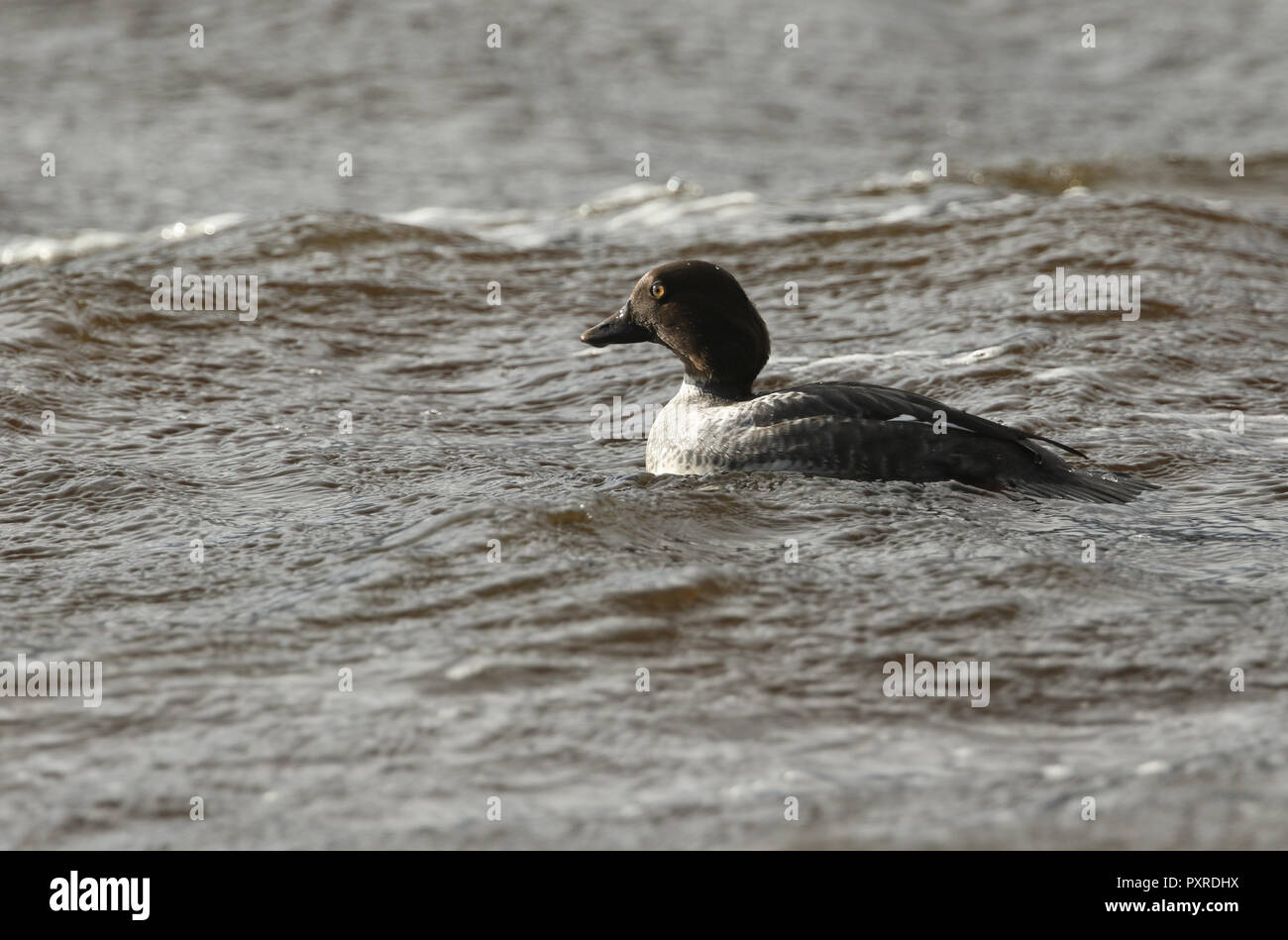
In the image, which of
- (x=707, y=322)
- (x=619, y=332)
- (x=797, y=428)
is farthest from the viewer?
(x=619, y=332)

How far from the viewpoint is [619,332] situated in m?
8.09

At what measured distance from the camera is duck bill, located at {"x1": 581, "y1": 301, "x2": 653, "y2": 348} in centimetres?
804

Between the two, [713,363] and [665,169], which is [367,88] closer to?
[665,169]

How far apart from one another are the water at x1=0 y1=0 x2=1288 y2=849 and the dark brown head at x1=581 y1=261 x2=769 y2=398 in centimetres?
65

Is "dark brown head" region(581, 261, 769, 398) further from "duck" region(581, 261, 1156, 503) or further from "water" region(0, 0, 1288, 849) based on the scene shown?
"water" region(0, 0, 1288, 849)

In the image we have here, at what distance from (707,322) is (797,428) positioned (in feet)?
2.90

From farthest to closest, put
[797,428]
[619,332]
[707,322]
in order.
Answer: [619,332] < [707,322] < [797,428]

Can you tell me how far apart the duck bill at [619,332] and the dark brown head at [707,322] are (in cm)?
12

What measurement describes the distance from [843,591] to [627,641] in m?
0.91

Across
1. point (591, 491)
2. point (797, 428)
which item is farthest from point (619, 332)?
point (797, 428)

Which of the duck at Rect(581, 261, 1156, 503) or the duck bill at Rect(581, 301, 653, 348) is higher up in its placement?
the duck bill at Rect(581, 301, 653, 348)

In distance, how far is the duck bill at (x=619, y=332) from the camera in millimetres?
8039

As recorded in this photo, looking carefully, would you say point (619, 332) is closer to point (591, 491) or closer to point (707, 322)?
point (707, 322)

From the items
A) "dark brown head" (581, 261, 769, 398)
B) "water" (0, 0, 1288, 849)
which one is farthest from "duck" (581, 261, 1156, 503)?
"water" (0, 0, 1288, 849)
